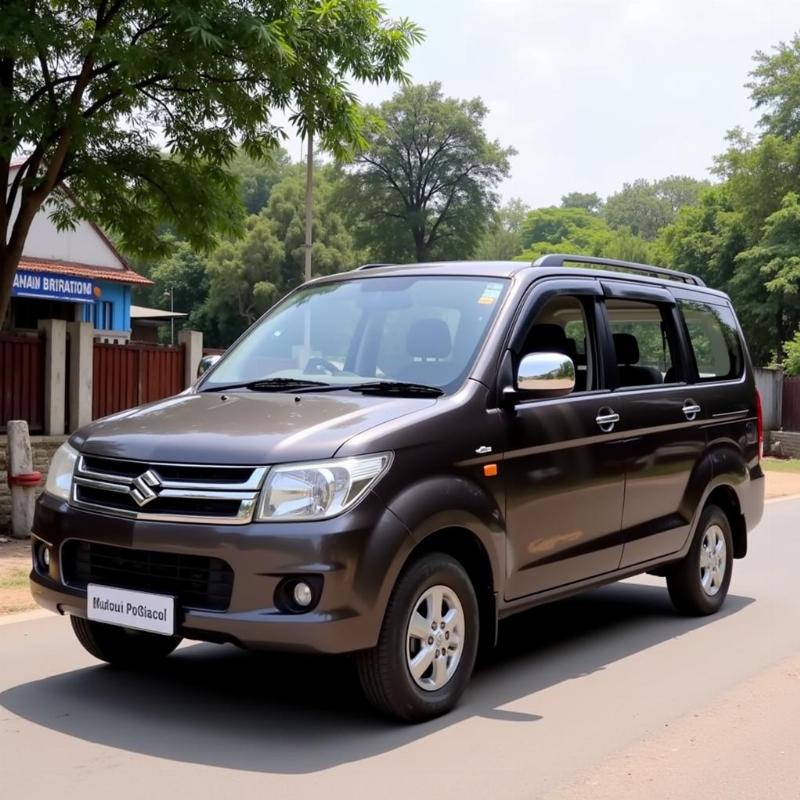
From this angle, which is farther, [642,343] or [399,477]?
[642,343]

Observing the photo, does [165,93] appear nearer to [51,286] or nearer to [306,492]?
[306,492]

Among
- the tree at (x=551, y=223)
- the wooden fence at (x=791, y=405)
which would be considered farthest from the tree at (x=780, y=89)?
the tree at (x=551, y=223)

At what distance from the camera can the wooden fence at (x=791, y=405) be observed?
1271 inches

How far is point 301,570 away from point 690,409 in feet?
11.2

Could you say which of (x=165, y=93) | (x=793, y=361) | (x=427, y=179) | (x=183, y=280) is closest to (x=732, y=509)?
(x=165, y=93)

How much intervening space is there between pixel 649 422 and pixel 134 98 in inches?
323

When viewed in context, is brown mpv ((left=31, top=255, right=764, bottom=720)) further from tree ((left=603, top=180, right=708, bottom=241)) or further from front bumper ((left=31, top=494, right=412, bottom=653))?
tree ((left=603, top=180, right=708, bottom=241))

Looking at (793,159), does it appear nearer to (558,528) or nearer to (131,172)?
(131,172)

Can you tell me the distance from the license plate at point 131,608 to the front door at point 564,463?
1610 millimetres

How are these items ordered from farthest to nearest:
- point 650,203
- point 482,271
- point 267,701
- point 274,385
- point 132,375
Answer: point 650,203
point 132,375
point 482,271
point 274,385
point 267,701

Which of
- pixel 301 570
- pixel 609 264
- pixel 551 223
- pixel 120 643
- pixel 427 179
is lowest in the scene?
pixel 120 643

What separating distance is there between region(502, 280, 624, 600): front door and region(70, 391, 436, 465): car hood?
0.67m

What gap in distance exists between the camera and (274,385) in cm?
565

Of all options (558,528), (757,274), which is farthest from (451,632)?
(757,274)
